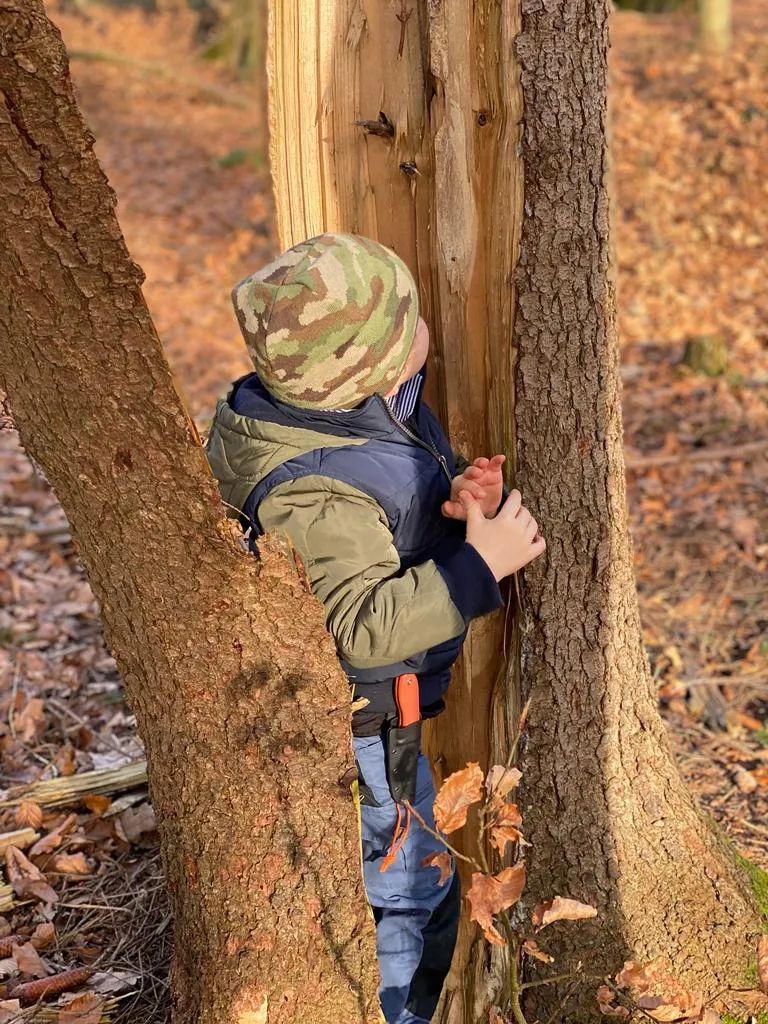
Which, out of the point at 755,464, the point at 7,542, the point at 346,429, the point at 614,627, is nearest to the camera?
the point at 346,429

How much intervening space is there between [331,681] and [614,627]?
32.5 inches

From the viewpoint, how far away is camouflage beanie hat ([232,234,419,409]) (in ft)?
6.58

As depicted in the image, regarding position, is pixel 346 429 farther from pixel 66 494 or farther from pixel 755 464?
pixel 755 464

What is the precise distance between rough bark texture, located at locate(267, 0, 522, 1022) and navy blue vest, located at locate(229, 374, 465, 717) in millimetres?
208

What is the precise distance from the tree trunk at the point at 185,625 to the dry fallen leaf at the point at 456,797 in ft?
0.62

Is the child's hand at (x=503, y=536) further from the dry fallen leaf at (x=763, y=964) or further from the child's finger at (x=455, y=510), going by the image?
the dry fallen leaf at (x=763, y=964)

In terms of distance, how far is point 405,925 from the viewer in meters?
2.48

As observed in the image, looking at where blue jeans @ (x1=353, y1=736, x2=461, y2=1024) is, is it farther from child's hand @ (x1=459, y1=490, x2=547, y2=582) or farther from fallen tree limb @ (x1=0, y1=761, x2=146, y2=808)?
fallen tree limb @ (x1=0, y1=761, x2=146, y2=808)

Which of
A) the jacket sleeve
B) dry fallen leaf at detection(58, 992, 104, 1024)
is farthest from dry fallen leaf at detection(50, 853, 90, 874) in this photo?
the jacket sleeve

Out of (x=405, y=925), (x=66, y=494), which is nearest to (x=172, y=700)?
(x=66, y=494)

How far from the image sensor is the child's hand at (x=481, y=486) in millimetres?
2254

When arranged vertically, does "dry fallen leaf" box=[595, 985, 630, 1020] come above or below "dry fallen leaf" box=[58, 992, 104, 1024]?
above

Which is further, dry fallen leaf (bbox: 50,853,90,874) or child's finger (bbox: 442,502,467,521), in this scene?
dry fallen leaf (bbox: 50,853,90,874)

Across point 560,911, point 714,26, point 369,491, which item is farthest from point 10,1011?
point 714,26
